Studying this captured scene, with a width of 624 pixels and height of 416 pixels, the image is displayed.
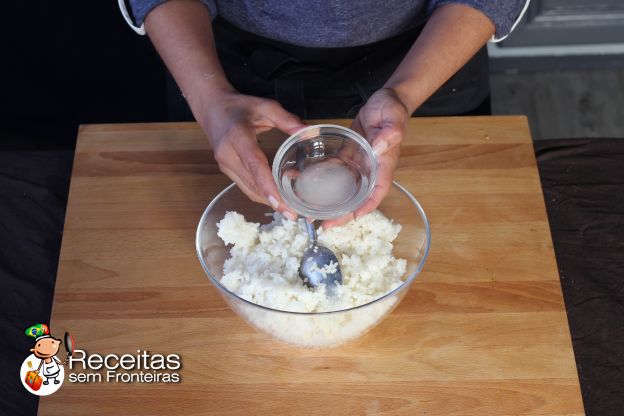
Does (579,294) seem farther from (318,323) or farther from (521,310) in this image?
(318,323)

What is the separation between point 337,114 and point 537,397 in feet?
2.11

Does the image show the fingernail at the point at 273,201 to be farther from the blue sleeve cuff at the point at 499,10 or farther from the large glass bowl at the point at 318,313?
the blue sleeve cuff at the point at 499,10

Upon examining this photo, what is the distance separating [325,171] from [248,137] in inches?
4.6

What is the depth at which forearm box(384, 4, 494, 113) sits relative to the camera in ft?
3.40

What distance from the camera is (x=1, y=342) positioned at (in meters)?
1.04

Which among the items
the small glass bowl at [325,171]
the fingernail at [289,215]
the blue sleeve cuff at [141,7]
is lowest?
the fingernail at [289,215]

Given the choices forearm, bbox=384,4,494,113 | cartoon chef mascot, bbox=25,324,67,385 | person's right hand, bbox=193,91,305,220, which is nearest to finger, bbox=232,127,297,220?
person's right hand, bbox=193,91,305,220

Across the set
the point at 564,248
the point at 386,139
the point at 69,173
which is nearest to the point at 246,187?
the point at 386,139

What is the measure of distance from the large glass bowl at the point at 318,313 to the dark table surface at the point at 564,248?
1.12ft

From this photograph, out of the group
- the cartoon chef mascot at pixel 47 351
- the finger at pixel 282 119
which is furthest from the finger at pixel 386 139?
the cartoon chef mascot at pixel 47 351

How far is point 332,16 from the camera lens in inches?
42.8

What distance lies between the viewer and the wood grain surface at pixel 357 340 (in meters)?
0.88

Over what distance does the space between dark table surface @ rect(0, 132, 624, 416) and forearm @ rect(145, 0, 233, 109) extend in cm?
33

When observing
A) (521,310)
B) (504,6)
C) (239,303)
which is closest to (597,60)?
(504,6)
